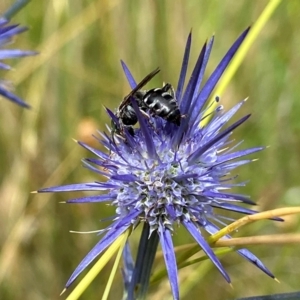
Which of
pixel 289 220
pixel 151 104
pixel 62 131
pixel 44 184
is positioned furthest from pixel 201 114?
pixel 62 131

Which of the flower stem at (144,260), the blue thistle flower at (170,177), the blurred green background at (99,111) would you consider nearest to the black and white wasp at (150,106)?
the blue thistle flower at (170,177)

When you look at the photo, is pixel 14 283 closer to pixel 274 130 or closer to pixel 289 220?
pixel 289 220

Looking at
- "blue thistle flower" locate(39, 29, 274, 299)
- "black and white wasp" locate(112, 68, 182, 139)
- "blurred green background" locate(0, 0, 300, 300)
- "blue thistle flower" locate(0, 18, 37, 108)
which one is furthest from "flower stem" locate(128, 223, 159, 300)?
"blurred green background" locate(0, 0, 300, 300)

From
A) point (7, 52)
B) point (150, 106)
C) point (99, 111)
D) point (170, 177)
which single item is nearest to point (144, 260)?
point (170, 177)

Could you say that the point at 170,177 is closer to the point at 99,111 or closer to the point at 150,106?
the point at 150,106

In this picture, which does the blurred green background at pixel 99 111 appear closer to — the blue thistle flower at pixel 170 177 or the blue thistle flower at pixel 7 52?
the blue thistle flower at pixel 7 52

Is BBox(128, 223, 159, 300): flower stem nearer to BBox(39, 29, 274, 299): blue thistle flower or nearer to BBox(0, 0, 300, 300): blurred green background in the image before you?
BBox(39, 29, 274, 299): blue thistle flower

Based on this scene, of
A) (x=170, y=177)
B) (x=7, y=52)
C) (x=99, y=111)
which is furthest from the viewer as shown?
(x=99, y=111)
